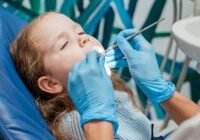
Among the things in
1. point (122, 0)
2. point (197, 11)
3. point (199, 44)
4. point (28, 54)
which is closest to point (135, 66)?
point (199, 44)

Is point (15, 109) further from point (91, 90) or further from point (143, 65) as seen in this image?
point (143, 65)

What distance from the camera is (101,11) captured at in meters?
1.86

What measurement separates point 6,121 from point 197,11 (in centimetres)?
93

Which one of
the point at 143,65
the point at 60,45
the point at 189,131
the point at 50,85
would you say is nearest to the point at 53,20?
the point at 60,45

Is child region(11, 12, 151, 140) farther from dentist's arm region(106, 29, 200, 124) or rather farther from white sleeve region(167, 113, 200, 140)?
white sleeve region(167, 113, 200, 140)

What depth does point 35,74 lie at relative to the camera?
1.15m

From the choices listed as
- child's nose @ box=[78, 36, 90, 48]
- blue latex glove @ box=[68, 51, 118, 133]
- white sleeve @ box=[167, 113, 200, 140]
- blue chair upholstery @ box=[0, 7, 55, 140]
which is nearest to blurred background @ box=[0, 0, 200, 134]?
blue chair upholstery @ box=[0, 7, 55, 140]

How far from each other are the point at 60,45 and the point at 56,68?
69 mm

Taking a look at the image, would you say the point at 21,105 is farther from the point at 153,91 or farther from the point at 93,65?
the point at 153,91

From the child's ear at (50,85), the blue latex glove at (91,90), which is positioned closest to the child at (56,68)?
the child's ear at (50,85)

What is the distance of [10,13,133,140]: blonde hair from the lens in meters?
1.14

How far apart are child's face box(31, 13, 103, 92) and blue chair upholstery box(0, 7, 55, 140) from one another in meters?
0.11

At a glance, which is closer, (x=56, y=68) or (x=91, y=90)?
(x=91, y=90)

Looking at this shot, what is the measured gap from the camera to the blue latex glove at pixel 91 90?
952mm
